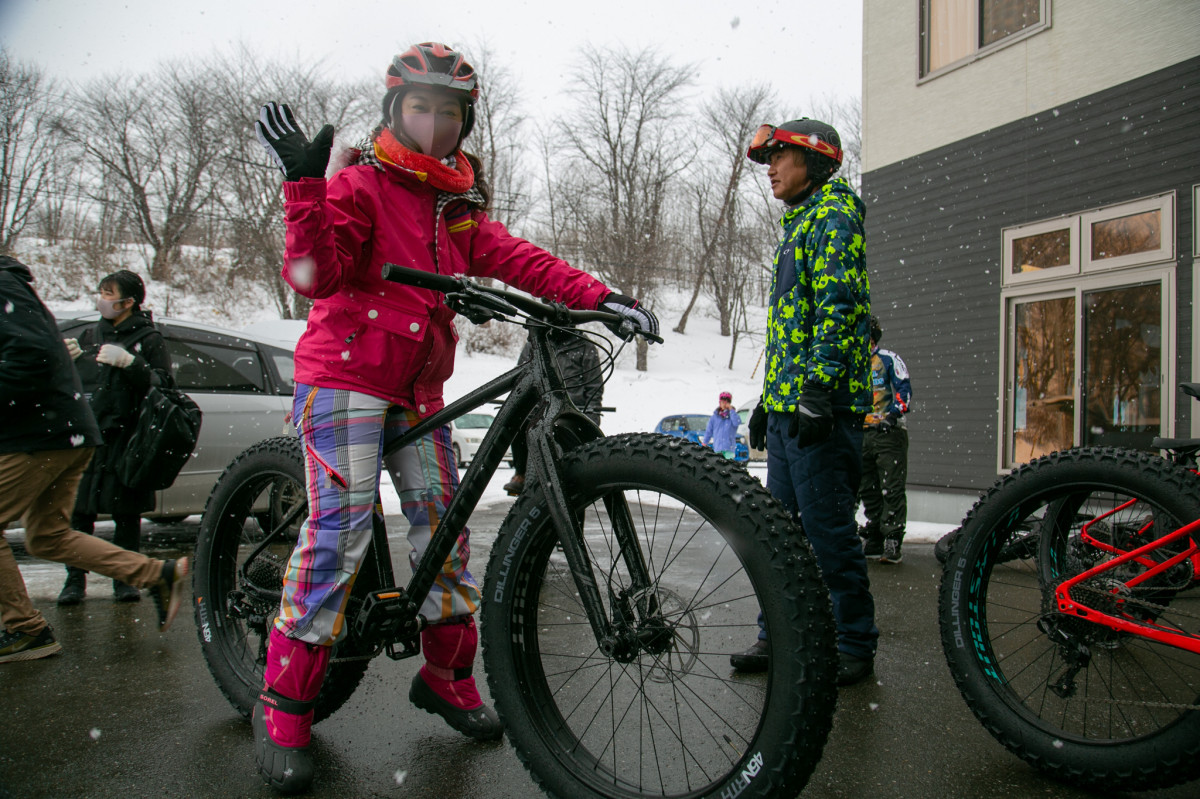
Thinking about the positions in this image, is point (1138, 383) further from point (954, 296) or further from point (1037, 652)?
point (1037, 652)

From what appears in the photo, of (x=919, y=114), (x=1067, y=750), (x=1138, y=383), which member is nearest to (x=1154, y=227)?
(x=1138, y=383)

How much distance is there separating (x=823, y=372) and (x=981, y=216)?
7238mm

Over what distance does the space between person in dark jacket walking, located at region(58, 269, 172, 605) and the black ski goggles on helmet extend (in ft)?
12.3

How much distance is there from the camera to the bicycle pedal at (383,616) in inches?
91.1

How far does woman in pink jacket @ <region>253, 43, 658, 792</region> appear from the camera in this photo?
7.53 feet

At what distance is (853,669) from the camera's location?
10.5 feet

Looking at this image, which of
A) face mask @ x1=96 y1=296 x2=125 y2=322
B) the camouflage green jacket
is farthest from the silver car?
the camouflage green jacket

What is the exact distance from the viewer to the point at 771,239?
42.6 m

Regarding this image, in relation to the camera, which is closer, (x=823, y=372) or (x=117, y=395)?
(x=823, y=372)

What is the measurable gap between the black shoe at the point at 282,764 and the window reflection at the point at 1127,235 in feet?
27.9

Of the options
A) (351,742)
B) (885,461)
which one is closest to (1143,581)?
(351,742)

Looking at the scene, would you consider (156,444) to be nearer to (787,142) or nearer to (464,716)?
(464,716)

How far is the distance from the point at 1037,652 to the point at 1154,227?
5922mm

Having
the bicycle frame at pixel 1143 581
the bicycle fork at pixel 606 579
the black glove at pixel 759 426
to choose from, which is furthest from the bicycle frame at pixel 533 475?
the black glove at pixel 759 426
